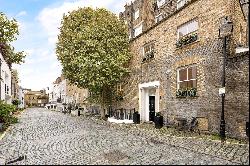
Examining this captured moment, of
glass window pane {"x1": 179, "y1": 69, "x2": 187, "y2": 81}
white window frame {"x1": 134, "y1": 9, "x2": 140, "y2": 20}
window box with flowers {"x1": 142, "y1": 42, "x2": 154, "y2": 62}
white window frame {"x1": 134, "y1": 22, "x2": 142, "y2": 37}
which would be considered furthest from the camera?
white window frame {"x1": 134, "y1": 9, "x2": 140, "y2": 20}

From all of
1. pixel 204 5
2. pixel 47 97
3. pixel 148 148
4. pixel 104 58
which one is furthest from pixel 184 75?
pixel 47 97

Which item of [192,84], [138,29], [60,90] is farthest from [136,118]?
[60,90]

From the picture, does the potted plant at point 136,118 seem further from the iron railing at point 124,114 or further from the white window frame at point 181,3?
the white window frame at point 181,3

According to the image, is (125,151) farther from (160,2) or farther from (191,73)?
(160,2)

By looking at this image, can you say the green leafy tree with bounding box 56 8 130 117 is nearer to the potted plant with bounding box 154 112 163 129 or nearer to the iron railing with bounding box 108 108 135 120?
the iron railing with bounding box 108 108 135 120

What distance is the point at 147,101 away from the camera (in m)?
23.1

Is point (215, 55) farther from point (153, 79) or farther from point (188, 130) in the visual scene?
point (153, 79)

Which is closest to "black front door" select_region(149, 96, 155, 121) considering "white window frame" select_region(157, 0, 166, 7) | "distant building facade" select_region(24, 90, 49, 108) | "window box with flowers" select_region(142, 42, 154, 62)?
"window box with flowers" select_region(142, 42, 154, 62)

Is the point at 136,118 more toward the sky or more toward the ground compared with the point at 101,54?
more toward the ground

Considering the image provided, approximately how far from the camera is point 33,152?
11.2m

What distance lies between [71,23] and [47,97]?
86715mm

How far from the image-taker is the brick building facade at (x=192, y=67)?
13570mm

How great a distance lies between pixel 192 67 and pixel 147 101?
685 cm

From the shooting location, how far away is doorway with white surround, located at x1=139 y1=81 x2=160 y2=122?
22.1 metres
